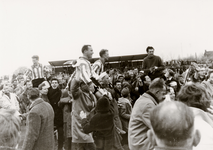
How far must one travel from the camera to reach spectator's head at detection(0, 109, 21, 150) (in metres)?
1.86

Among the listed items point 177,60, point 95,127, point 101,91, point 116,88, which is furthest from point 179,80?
point 95,127

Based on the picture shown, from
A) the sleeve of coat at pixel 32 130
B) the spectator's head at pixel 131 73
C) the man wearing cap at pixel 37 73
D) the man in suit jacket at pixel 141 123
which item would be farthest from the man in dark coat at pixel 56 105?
the man in suit jacket at pixel 141 123

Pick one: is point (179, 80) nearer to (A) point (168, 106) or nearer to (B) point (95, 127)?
(B) point (95, 127)

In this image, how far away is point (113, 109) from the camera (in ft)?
11.8

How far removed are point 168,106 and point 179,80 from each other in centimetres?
330

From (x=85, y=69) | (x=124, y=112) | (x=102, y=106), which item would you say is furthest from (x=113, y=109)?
(x=85, y=69)

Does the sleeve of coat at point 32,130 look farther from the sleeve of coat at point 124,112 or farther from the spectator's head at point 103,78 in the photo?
the sleeve of coat at point 124,112

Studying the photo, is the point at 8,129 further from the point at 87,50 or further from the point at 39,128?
the point at 87,50

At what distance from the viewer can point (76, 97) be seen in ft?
11.9

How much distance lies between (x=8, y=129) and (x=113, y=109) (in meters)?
1.94

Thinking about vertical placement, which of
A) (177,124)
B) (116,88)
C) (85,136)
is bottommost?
(85,136)

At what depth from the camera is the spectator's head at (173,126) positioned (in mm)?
1129

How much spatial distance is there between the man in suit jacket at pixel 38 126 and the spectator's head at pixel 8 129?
2.14ft

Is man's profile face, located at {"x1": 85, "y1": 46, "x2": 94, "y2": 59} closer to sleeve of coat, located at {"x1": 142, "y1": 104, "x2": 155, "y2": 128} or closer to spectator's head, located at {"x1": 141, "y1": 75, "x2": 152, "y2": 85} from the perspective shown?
spectator's head, located at {"x1": 141, "y1": 75, "x2": 152, "y2": 85}
